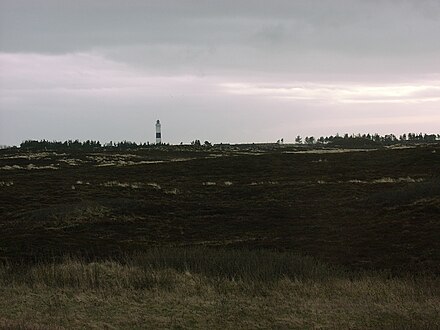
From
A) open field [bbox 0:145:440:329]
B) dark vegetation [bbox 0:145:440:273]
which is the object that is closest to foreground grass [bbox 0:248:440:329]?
open field [bbox 0:145:440:329]

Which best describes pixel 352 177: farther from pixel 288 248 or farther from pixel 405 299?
pixel 405 299

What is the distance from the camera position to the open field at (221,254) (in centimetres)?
1254

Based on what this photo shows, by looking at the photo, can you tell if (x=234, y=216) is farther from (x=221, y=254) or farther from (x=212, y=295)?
(x=212, y=295)

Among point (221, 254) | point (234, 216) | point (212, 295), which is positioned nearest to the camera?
point (212, 295)

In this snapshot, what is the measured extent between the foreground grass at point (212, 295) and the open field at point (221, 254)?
2.0 inches

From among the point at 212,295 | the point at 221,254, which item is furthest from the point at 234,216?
the point at 212,295

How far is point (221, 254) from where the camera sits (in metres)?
20.2

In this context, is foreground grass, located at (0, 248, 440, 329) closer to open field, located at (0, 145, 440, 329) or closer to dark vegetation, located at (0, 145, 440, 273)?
open field, located at (0, 145, 440, 329)

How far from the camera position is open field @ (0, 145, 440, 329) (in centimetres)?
1254

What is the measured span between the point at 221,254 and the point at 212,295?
590cm

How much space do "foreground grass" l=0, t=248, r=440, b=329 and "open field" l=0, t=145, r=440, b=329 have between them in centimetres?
5

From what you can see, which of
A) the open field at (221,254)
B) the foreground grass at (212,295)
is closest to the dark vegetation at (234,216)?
the open field at (221,254)

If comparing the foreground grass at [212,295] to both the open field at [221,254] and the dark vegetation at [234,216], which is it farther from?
the dark vegetation at [234,216]

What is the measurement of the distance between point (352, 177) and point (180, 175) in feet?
68.2
